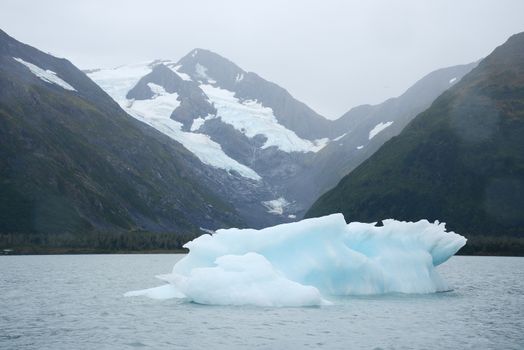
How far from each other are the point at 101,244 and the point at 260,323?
13475cm

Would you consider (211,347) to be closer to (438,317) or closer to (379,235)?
(438,317)

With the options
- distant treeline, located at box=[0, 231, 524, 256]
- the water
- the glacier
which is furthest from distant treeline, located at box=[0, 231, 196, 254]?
the glacier

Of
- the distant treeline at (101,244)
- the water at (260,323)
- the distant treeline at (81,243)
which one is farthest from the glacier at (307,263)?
the distant treeline at (81,243)

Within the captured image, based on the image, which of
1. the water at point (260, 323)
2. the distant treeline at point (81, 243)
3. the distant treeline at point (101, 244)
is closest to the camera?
the water at point (260, 323)

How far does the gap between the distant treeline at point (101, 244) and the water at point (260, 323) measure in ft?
359

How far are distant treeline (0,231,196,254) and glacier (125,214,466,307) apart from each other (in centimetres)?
11432

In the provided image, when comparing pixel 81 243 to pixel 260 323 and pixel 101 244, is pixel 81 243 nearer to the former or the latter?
pixel 101 244

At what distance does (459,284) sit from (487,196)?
136 meters

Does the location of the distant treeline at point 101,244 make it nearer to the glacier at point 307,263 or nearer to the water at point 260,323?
the glacier at point 307,263

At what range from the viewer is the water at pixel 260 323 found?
29.4 m

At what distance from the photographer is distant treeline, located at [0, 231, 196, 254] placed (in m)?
154

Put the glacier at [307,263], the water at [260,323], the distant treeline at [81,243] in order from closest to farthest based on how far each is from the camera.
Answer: the water at [260,323] → the glacier at [307,263] → the distant treeline at [81,243]

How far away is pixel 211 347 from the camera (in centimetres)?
2839

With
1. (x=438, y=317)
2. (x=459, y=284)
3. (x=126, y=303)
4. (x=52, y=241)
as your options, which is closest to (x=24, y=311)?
(x=126, y=303)
